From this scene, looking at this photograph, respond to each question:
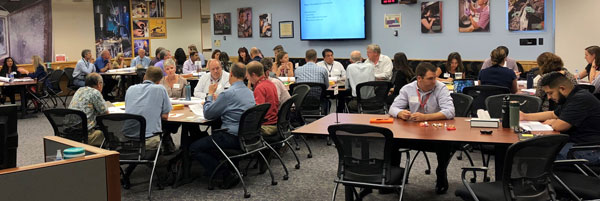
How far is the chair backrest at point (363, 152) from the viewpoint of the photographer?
12.9ft

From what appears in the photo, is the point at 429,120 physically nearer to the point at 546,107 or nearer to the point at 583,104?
the point at 583,104

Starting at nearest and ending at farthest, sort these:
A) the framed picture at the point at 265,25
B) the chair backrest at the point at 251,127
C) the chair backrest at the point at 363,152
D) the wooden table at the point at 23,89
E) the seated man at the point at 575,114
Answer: the chair backrest at the point at 363,152
the seated man at the point at 575,114
the chair backrest at the point at 251,127
the wooden table at the point at 23,89
the framed picture at the point at 265,25

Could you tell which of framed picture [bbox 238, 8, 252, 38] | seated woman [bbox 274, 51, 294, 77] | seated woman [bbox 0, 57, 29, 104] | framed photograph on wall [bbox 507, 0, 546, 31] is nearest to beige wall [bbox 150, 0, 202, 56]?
framed picture [bbox 238, 8, 252, 38]

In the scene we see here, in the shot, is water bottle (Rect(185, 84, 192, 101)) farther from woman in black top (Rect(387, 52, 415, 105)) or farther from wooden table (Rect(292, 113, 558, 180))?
woman in black top (Rect(387, 52, 415, 105))

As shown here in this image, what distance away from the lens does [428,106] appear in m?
5.24

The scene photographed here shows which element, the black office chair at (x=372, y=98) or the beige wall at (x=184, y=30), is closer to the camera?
the black office chair at (x=372, y=98)

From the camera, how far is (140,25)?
17.0 m

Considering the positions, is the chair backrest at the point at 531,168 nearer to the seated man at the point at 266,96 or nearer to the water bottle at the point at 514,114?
the water bottle at the point at 514,114

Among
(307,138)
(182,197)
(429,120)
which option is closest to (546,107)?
(429,120)

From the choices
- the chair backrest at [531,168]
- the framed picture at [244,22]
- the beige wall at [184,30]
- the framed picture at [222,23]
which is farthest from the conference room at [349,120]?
the beige wall at [184,30]

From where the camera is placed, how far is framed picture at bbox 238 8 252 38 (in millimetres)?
15211

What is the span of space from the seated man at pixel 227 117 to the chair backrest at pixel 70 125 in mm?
992

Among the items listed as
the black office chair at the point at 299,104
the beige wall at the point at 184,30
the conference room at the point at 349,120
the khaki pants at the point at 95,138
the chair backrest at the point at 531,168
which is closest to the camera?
the chair backrest at the point at 531,168

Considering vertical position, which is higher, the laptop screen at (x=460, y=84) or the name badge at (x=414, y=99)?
the laptop screen at (x=460, y=84)
